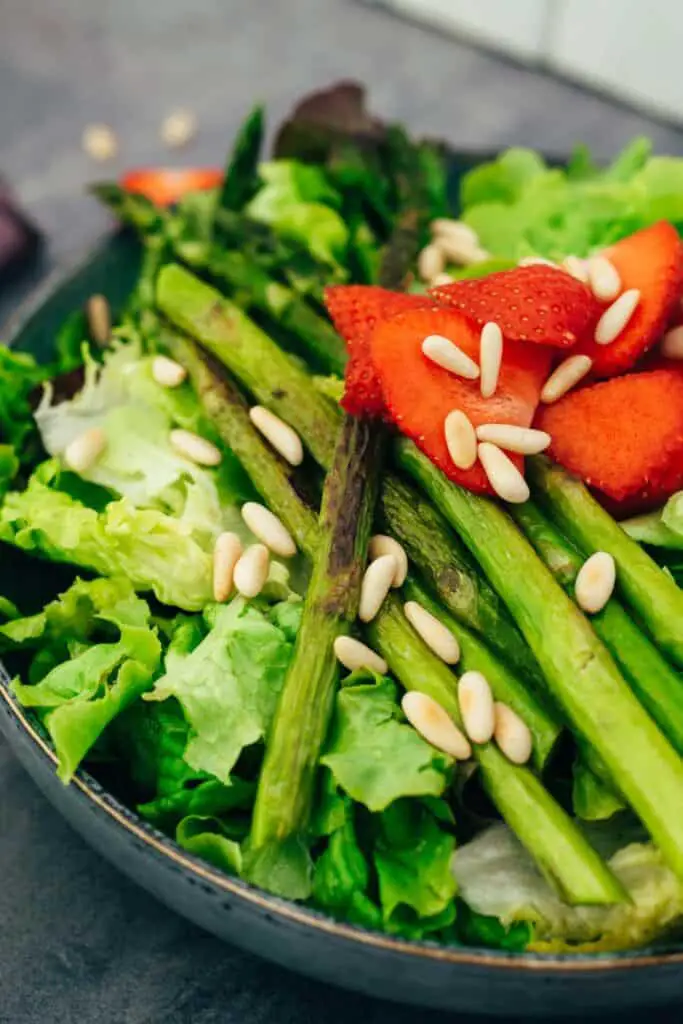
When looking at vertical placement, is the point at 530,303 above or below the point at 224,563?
above

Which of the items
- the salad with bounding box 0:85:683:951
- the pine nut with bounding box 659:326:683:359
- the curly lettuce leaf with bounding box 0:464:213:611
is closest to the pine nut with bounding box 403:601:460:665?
the salad with bounding box 0:85:683:951

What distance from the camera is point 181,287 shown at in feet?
6.71

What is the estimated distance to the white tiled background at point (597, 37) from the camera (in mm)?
3605

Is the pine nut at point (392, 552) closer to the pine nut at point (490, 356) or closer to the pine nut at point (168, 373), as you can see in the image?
the pine nut at point (490, 356)

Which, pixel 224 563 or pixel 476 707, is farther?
pixel 224 563

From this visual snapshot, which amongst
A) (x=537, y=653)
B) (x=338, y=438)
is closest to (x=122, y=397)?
(x=338, y=438)

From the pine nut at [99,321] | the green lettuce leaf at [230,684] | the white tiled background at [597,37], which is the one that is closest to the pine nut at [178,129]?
the white tiled background at [597,37]

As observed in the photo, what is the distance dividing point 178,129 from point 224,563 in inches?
96.7

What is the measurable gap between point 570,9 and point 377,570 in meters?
2.95

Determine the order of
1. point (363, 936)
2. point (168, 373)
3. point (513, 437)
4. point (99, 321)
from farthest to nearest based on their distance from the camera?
1. point (99, 321)
2. point (168, 373)
3. point (513, 437)
4. point (363, 936)

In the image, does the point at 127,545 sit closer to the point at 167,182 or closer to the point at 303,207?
the point at 303,207

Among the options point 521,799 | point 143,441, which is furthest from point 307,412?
point 521,799

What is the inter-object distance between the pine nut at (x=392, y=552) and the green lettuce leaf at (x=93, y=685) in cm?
34

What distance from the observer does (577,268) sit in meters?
1.83
